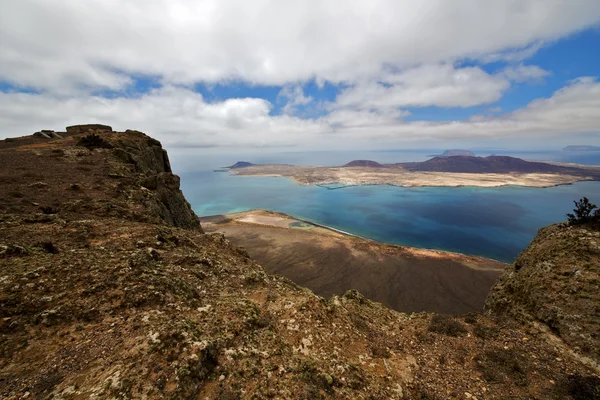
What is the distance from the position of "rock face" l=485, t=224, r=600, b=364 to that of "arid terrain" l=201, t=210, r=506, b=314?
714 inches

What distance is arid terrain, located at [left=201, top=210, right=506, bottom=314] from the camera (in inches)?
1224

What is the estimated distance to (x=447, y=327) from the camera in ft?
34.3

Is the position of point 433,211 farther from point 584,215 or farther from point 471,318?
point 471,318

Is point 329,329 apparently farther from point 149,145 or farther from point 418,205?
point 418,205

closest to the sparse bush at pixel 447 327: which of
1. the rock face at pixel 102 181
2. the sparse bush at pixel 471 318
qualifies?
the sparse bush at pixel 471 318

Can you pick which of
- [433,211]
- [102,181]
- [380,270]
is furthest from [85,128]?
[433,211]

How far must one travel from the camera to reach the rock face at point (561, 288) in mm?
9062

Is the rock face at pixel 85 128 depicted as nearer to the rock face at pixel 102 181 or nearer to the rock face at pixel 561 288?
the rock face at pixel 102 181

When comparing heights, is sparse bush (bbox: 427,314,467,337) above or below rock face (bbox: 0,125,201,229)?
below

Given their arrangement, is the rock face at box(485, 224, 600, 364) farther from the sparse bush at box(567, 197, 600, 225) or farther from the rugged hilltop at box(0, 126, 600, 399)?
the sparse bush at box(567, 197, 600, 225)

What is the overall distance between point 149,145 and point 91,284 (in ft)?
99.4

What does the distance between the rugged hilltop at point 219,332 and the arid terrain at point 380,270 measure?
65.3 ft

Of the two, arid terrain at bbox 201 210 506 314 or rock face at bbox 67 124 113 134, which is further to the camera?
rock face at bbox 67 124 113 134

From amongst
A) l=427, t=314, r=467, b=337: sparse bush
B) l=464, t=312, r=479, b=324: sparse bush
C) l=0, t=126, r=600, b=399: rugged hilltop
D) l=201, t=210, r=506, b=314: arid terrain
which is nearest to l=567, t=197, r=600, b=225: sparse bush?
l=0, t=126, r=600, b=399: rugged hilltop
